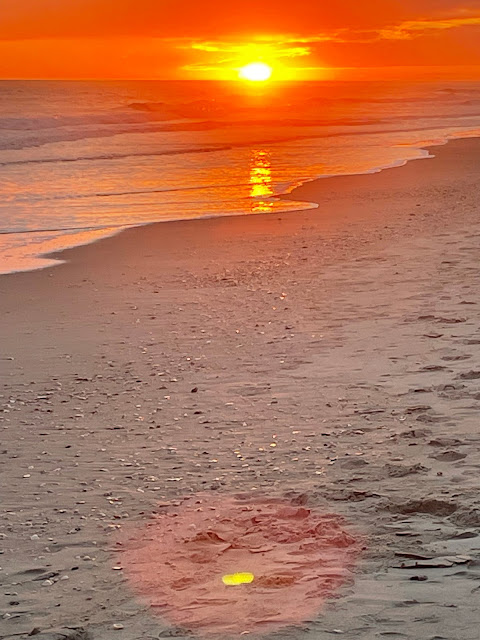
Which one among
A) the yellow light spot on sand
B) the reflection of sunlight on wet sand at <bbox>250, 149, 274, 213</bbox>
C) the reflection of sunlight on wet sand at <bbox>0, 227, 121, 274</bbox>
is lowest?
the yellow light spot on sand

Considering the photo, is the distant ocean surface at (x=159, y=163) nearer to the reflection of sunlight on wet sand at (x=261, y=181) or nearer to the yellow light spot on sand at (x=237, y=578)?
the reflection of sunlight on wet sand at (x=261, y=181)

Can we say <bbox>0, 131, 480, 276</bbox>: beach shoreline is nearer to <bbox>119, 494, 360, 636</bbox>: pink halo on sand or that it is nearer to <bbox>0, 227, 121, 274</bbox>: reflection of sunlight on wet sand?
<bbox>0, 227, 121, 274</bbox>: reflection of sunlight on wet sand

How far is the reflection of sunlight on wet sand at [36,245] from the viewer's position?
11.6 m

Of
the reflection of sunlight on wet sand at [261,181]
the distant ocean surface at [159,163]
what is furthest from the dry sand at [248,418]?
the reflection of sunlight on wet sand at [261,181]

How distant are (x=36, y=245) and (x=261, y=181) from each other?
994cm

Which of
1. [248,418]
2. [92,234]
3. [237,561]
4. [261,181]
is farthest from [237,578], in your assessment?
[261,181]

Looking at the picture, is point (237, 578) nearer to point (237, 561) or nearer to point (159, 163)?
point (237, 561)

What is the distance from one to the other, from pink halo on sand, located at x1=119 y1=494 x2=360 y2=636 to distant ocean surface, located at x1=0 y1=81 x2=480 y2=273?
24.4 feet

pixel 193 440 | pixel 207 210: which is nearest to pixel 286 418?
pixel 193 440

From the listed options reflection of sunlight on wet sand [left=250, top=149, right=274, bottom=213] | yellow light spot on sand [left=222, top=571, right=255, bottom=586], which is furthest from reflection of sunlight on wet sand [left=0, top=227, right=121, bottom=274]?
yellow light spot on sand [left=222, top=571, right=255, bottom=586]

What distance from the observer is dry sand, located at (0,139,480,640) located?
350cm

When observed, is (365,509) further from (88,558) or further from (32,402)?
(32,402)

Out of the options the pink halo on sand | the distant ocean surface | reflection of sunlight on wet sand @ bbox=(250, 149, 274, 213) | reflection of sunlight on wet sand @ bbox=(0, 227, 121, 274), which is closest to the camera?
the pink halo on sand

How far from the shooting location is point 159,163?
94.6ft
